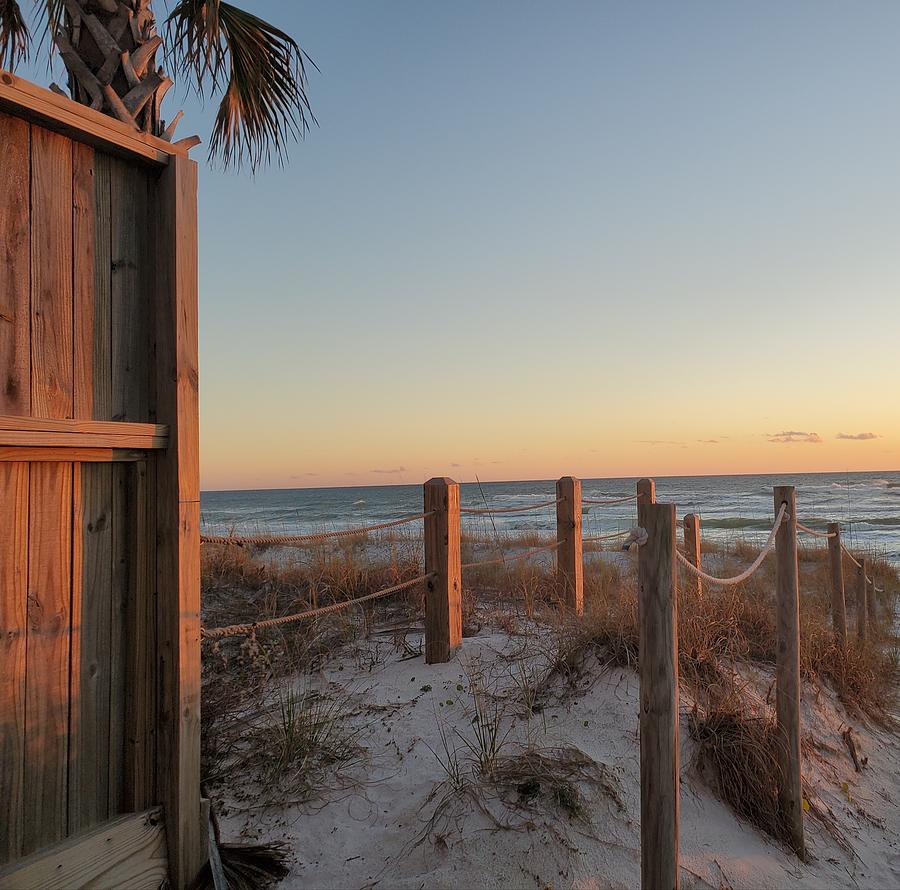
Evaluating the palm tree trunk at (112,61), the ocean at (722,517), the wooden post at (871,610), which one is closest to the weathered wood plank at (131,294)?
the palm tree trunk at (112,61)

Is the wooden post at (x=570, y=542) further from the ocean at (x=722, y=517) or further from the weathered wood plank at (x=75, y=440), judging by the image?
the ocean at (x=722, y=517)

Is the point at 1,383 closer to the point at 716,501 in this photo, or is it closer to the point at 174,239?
the point at 174,239

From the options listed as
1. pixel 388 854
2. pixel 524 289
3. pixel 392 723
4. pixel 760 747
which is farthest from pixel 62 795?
pixel 524 289

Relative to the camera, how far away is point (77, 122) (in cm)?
205

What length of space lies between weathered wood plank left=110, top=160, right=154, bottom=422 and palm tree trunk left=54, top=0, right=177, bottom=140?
47.8 inches

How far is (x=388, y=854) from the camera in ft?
8.00

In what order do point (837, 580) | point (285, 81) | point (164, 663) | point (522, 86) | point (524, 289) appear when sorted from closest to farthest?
1. point (164, 663)
2. point (285, 81)
3. point (837, 580)
4. point (522, 86)
5. point (524, 289)

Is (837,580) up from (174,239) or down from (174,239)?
down

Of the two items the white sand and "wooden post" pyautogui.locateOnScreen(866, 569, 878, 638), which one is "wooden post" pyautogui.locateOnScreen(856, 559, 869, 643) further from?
the white sand

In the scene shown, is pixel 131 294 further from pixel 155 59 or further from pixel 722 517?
pixel 722 517

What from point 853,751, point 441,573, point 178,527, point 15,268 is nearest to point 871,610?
point 853,751

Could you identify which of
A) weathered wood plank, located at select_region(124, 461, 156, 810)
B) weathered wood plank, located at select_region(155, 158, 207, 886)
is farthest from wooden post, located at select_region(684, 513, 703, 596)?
weathered wood plank, located at select_region(124, 461, 156, 810)

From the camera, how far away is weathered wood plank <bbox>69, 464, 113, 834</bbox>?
2.05 m

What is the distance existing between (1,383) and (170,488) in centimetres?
63
